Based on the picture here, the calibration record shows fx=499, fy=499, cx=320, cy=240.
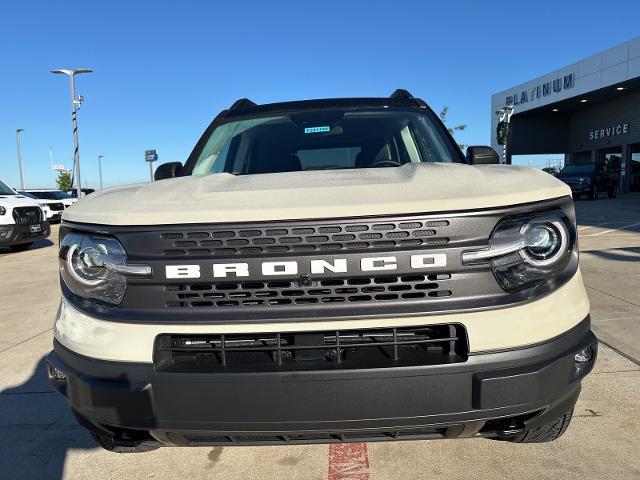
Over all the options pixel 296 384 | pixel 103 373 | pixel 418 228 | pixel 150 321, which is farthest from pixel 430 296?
pixel 103 373

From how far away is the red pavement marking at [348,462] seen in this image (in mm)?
2375

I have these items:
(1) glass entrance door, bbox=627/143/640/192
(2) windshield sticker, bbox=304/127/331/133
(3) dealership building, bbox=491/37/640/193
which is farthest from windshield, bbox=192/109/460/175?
(1) glass entrance door, bbox=627/143/640/192

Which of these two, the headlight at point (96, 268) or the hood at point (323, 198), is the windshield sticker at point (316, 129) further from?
the headlight at point (96, 268)

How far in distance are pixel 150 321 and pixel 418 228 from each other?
949 mm

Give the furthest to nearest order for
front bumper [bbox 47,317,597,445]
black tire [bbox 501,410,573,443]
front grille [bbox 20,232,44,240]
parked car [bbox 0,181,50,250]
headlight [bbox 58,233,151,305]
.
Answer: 1. front grille [bbox 20,232,44,240]
2. parked car [bbox 0,181,50,250]
3. black tire [bbox 501,410,573,443]
4. headlight [bbox 58,233,151,305]
5. front bumper [bbox 47,317,597,445]

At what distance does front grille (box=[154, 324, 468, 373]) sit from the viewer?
1647 mm

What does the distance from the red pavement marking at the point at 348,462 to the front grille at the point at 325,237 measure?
1.15m

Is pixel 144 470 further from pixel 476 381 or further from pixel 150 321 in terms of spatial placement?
pixel 476 381

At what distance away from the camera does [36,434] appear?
2.90 m

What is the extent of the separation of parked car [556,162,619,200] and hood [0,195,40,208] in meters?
22.7

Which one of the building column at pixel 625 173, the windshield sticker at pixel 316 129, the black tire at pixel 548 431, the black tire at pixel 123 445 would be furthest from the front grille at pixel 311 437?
the building column at pixel 625 173

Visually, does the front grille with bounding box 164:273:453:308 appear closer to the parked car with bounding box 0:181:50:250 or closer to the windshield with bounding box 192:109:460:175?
the windshield with bounding box 192:109:460:175

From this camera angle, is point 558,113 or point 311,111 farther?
point 558,113

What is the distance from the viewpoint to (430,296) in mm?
1650
